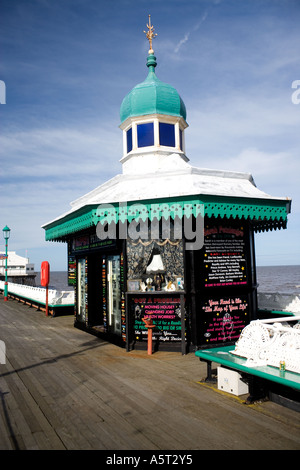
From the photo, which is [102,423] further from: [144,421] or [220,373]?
[220,373]

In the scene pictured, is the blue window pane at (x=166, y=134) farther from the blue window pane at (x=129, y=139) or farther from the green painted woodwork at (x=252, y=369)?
the green painted woodwork at (x=252, y=369)

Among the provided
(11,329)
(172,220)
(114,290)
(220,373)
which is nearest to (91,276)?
(114,290)

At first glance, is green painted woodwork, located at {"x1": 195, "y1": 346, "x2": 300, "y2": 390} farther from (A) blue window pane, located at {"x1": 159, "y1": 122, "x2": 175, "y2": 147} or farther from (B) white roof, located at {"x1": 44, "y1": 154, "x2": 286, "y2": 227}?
(A) blue window pane, located at {"x1": 159, "y1": 122, "x2": 175, "y2": 147}

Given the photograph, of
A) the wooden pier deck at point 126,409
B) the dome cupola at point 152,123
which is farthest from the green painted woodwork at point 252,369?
the dome cupola at point 152,123

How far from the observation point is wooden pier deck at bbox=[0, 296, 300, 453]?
448 centimetres

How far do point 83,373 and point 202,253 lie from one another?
412 centimetres

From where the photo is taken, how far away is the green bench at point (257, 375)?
5090mm

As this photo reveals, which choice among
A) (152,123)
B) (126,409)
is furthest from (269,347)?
(152,123)

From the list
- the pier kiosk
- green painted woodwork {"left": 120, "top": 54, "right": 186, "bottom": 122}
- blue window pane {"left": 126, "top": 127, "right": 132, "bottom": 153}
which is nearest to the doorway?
the pier kiosk

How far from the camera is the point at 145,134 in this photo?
12.3 m

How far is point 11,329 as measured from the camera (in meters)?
13.4

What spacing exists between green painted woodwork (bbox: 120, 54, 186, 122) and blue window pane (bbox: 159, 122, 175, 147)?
403 mm

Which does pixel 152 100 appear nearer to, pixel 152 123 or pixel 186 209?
pixel 152 123
